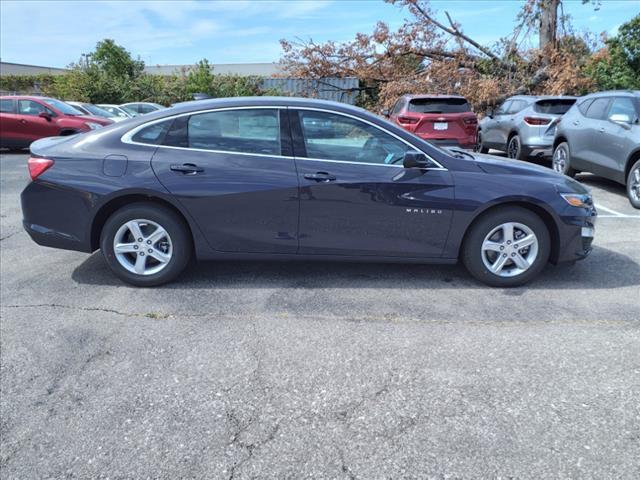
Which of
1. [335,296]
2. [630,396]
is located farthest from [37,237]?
[630,396]

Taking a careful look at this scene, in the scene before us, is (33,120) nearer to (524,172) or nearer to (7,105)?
(7,105)

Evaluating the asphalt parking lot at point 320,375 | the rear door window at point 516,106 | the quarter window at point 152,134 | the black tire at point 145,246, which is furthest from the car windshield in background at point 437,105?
the black tire at point 145,246

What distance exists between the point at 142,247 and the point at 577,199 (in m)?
3.64

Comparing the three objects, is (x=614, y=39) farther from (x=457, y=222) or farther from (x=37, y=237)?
(x=37, y=237)

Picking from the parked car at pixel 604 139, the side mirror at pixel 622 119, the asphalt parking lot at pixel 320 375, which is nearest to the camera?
the asphalt parking lot at pixel 320 375

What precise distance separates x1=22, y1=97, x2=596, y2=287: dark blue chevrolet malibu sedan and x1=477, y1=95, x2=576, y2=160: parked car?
6.83 metres

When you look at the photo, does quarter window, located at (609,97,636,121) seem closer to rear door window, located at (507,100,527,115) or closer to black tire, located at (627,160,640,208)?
black tire, located at (627,160,640,208)

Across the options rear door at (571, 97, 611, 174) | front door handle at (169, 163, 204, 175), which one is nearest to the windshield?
front door handle at (169, 163, 204, 175)

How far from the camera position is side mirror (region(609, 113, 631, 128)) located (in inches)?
305

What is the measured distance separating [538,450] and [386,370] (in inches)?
37.1

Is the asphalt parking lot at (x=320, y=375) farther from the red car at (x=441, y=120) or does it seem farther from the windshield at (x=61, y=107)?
the windshield at (x=61, y=107)

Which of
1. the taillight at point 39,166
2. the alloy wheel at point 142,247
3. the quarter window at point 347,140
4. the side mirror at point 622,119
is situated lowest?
the alloy wheel at point 142,247

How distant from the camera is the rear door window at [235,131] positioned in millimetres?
4332

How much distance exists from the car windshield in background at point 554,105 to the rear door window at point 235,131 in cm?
839
